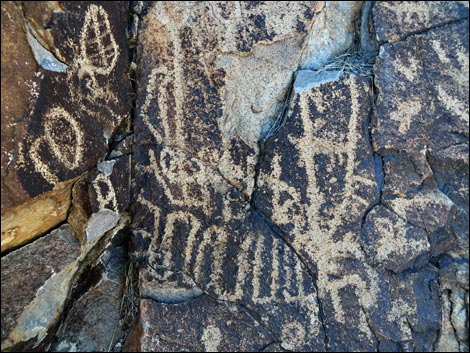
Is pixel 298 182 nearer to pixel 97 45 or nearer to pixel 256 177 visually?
pixel 256 177

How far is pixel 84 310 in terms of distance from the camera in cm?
181

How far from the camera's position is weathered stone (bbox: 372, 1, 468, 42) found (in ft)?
5.17

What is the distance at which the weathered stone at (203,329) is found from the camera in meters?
→ 1.62

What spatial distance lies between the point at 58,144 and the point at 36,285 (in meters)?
0.47

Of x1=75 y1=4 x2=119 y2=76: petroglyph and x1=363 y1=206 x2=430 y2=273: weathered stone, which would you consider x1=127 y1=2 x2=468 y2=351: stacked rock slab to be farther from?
x1=75 y1=4 x2=119 y2=76: petroglyph

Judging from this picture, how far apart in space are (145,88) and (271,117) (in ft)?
1.49

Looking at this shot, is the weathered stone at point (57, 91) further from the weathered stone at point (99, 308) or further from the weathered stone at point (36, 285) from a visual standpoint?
the weathered stone at point (99, 308)

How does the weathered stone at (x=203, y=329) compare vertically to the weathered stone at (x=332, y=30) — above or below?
below

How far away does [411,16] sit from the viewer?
5.24 ft

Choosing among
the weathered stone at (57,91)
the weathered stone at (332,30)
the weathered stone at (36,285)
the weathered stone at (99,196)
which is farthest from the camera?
the weathered stone at (332,30)

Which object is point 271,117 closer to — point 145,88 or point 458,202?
point 145,88

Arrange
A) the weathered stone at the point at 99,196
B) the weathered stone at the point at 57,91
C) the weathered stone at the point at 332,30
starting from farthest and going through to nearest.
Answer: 1. the weathered stone at the point at 332,30
2. the weathered stone at the point at 99,196
3. the weathered stone at the point at 57,91

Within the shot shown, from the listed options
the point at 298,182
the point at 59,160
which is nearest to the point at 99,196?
the point at 59,160

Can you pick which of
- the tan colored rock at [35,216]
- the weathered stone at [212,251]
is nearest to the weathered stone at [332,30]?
the weathered stone at [212,251]
